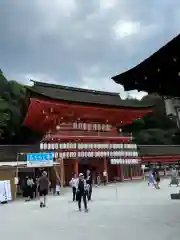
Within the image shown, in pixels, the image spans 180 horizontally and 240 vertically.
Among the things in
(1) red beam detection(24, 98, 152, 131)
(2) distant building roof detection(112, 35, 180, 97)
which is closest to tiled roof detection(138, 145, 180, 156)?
(1) red beam detection(24, 98, 152, 131)

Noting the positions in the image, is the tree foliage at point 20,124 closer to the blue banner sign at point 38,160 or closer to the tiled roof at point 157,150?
the tiled roof at point 157,150

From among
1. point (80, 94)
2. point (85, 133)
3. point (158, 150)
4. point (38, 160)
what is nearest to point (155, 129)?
point (158, 150)

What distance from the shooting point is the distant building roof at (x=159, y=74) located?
714 centimetres

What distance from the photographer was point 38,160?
1870cm

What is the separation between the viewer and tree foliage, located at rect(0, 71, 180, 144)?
3941cm

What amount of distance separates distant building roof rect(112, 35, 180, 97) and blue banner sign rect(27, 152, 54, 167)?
11.0 metres

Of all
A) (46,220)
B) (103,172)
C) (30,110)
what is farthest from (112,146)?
(46,220)

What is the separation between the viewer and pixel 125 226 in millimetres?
7785

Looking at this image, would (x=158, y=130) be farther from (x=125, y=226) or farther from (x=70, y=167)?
(x=125, y=226)

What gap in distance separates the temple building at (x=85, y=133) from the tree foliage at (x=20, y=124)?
18.0 feet

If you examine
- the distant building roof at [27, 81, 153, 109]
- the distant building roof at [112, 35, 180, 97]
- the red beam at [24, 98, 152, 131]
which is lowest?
the distant building roof at [112, 35, 180, 97]

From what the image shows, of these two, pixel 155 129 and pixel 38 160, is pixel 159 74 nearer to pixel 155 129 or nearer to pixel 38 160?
pixel 38 160

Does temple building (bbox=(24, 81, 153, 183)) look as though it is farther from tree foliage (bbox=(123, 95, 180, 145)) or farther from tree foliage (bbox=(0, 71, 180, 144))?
tree foliage (bbox=(123, 95, 180, 145))

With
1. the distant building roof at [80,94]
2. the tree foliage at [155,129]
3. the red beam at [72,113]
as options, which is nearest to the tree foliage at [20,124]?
the tree foliage at [155,129]
